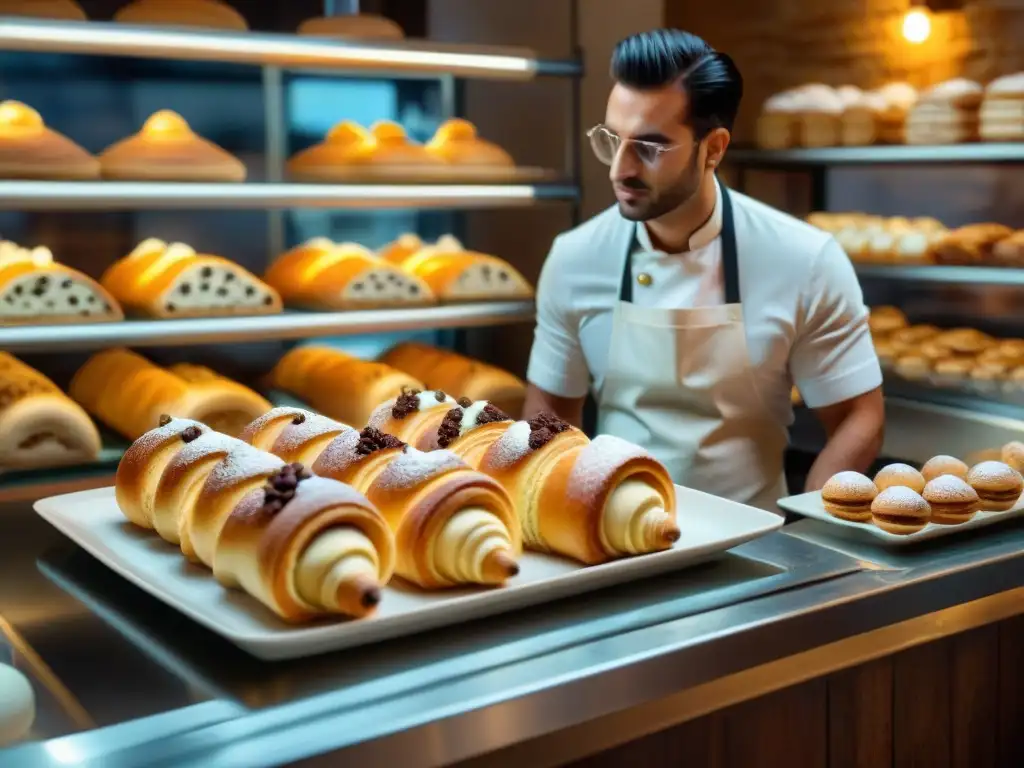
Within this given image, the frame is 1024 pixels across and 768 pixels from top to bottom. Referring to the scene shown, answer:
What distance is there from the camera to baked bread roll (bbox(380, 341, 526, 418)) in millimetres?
3271

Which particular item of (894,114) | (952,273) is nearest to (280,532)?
(952,273)

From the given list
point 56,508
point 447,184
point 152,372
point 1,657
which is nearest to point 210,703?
point 1,657

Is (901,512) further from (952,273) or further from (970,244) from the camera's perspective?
(970,244)

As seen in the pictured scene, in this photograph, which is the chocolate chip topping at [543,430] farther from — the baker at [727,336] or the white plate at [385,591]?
the baker at [727,336]

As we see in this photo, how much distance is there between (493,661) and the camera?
3.33 ft

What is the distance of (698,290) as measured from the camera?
84.6 inches

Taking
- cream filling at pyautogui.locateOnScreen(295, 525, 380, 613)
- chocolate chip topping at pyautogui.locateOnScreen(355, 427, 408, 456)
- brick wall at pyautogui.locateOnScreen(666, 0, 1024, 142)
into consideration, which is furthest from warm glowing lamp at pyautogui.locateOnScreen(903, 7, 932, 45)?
cream filling at pyautogui.locateOnScreen(295, 525, 380, 613)

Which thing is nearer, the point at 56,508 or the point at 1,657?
the point at 1,657

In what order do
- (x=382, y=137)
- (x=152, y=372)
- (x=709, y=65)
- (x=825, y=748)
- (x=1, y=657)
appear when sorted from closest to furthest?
(x=1, y=657) → (x=825, y=748) → (x=709, y=65) → (x=152, y=372) → (x=382, y=137)

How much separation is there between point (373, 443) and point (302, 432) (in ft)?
0.46

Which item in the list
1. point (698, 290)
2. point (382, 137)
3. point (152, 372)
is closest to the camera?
point (698, 290)

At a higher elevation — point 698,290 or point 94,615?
point 698,290

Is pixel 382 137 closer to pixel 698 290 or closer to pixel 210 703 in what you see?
pixel 698 290

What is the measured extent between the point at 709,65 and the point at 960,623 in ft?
3.44
